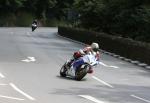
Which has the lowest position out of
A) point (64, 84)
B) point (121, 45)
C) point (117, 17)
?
point (121, 45)

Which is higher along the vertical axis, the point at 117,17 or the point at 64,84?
the point at 117,17

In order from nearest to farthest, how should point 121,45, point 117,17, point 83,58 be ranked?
point 83,58, point 121,45, point 117,17

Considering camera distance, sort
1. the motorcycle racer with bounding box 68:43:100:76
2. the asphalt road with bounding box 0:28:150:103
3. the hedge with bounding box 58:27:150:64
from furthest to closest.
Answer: the hedge with bounding box 58:27:150:64
the motorcycle racer with bounding box 68:43:100:76
the asphalt road with bounding box 0:28:150:103

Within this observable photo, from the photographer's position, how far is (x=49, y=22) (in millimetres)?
120938

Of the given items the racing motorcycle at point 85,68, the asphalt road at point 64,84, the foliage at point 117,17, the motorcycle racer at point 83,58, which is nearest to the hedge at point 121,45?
the asphalt road at point 64,84

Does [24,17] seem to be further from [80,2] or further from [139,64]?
[139,64]

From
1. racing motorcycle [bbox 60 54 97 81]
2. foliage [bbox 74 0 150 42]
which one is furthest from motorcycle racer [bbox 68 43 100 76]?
foliage [bbox 74 0 150 42]

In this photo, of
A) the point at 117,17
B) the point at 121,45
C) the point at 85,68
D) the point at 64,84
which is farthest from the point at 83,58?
the point at 117,17

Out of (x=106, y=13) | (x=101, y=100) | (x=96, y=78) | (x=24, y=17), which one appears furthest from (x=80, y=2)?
(x=24, y=17)

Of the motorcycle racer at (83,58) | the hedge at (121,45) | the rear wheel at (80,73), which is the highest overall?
the motorcycle racer at (83,58)

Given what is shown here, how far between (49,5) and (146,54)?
87299 mm

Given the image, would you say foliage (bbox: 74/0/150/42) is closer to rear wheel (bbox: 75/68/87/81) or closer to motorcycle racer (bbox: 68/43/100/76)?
motorcycle racer (bbox: 68/43/100/76)

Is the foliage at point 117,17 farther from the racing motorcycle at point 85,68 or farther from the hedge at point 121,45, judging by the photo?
the racing motorcycle at point 85,68

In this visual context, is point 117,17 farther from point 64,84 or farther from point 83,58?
point 64,84
